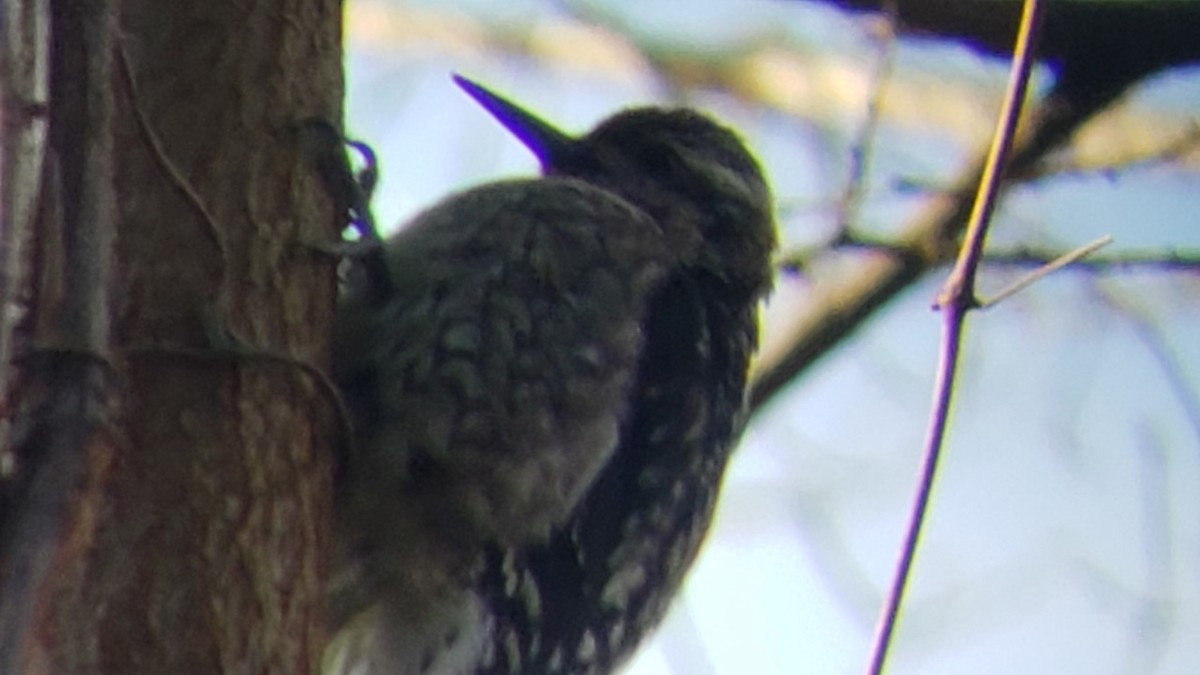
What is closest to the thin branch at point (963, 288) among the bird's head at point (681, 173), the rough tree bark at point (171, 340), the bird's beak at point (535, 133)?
the rough tree bark at point (171, 340)

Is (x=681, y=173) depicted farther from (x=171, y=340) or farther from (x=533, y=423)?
(x=171, y=340)

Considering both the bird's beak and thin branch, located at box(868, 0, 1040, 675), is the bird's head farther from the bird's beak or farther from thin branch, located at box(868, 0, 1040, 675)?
thin branch, located at box(868, 0, 1040, 675)

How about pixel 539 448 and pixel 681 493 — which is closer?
pixel 539 448

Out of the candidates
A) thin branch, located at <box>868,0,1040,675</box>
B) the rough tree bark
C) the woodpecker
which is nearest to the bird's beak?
the woodpecker

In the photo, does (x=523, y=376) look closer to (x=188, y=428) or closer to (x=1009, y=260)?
(x=188, y=428)

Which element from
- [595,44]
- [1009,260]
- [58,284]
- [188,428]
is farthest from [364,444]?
[595,44]

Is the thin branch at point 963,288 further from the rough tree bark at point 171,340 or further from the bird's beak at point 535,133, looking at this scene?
the bird's beak at point 535,133
